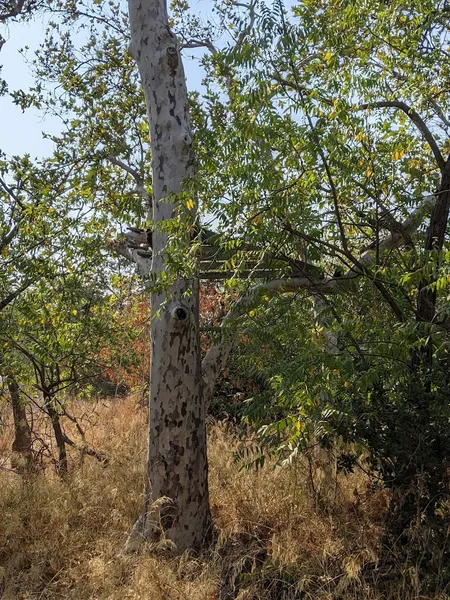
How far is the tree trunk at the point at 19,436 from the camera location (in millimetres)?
6602

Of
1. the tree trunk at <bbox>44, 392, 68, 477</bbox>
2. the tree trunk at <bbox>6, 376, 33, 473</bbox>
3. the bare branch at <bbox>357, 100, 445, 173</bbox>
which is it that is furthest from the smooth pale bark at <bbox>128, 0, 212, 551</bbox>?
the tree trunk at <bbox>6, 376, 33, 473</bbox>

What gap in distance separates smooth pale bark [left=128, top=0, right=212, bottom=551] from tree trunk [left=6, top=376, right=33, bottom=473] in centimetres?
263

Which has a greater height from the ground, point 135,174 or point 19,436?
point 135,174

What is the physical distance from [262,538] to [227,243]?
9.50 ft

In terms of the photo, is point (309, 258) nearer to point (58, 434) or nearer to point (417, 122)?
point (417, 122)

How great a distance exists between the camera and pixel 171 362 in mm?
4594

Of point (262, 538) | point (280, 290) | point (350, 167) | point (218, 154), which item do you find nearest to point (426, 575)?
point (262, 538)

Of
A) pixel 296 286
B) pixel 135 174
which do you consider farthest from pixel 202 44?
pixel 296 286

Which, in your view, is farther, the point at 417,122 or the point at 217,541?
the point at 417,122

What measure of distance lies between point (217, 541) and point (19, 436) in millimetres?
4010

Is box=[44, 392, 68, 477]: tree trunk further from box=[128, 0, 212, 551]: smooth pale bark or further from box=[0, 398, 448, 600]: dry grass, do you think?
box=[128, 0, 212, 551]: smooth pale bark

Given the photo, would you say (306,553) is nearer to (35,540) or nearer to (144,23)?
(35,540)

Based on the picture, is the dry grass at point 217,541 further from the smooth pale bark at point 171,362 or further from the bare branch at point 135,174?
the bare branch at point 135,174

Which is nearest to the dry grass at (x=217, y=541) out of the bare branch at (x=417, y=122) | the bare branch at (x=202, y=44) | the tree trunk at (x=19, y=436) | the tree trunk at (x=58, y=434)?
the tree trunk at (x=58, y=434)
